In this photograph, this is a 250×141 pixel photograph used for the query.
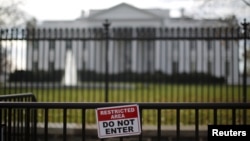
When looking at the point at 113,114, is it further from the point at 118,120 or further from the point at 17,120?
the point at 17,120

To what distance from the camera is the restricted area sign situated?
391 cm

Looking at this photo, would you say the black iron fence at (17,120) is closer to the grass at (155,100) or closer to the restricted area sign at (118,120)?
the restricted area sign at (118,120)

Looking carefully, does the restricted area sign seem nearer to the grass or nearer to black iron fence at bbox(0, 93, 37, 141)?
black iron fence at bbox(0, 93, 37, 141)

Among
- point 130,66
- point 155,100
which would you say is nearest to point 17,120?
point 155,100

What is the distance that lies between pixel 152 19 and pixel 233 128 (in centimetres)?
5728

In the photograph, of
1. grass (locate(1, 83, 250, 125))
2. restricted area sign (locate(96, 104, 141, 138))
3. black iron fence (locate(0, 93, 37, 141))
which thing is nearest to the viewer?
restricted area sign (locate(96, 104, 141, 138))

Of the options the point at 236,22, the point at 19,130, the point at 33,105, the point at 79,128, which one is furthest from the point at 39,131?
the point at 236,22

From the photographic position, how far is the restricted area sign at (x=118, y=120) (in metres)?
3.91

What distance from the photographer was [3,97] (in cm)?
492

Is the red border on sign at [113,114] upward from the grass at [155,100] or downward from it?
upward

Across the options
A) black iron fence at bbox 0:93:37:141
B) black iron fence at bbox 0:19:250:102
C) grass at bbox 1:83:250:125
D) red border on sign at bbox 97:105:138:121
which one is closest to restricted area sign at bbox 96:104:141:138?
red border on sign at bbox 97:105:138:121

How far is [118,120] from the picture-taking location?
3912 millimetres

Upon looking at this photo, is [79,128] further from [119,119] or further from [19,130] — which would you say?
[119,119]

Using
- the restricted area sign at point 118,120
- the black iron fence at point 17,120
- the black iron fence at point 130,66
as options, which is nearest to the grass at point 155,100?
the black iron fence at point 130,66
